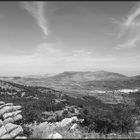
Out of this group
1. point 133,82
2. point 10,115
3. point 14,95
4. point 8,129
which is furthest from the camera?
point 133,82

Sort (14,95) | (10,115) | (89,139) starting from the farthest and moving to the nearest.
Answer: (14,95)
(10,115)
(89,139)

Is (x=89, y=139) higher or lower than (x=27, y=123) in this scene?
higher

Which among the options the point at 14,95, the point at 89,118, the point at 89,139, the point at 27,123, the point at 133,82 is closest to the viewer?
the point at 89,139

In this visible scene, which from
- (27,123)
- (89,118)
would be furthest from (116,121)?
(27,123)

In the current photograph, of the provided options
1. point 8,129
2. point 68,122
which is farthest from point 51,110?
point 8,129

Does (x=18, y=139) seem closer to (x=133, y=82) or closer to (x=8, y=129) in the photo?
(x=8, y=129)

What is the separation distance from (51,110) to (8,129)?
13120mm

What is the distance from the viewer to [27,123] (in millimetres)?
17578

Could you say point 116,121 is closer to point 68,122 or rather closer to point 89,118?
point 89,118

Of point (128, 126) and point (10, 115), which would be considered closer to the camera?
point (128, 126)

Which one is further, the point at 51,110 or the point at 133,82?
the point at 133,82

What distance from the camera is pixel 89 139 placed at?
944 cm

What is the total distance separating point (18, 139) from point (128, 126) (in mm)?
8311

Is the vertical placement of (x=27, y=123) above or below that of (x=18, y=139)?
below
